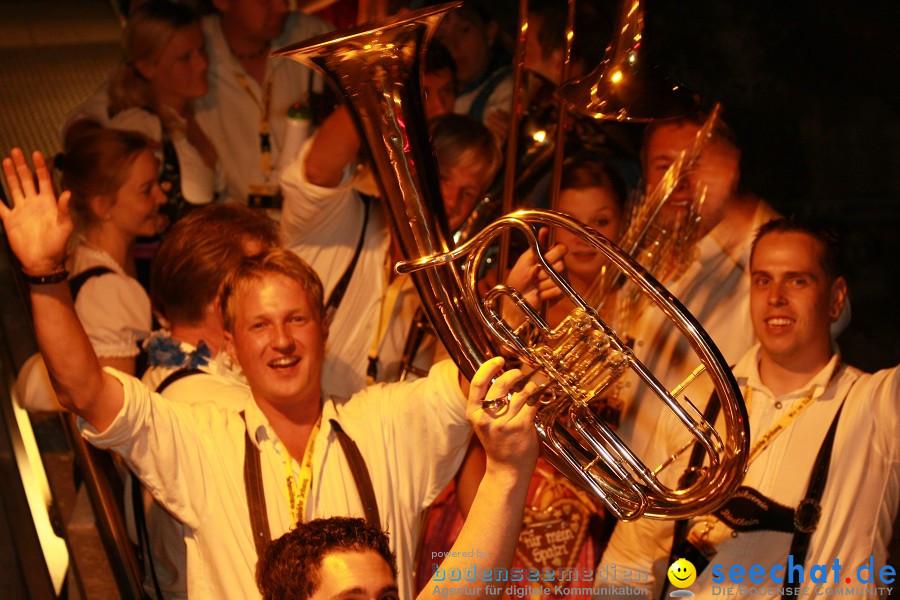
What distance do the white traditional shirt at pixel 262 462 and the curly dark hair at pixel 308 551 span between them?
1.05ft

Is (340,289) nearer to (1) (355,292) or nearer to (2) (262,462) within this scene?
(1) (355,292)

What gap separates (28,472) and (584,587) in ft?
4.95

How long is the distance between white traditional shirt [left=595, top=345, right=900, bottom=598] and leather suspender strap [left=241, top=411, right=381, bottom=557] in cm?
79

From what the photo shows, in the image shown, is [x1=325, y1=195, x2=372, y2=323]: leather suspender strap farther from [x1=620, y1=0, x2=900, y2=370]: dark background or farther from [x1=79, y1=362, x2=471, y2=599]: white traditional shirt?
[x1=620, y1=0, x2=900, y2=370]: dark background

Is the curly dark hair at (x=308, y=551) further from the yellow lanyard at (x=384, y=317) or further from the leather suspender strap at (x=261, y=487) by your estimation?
the yellow lanyard at (x=384, y=317)

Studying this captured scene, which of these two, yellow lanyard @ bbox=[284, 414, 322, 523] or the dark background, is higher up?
the dark background

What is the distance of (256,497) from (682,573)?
107cm

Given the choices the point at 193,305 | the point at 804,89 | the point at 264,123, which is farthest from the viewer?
the point at 804,89

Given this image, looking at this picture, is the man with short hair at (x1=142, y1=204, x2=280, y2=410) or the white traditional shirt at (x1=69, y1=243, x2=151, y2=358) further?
the white traditional shirt at (x1=69, y1=243, x2=151, y2=358)

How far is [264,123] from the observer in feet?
13.0

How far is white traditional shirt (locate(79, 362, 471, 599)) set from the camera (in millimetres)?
2393

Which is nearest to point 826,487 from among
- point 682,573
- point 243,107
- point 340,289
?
point 682,573

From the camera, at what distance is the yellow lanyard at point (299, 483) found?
2.41 metres

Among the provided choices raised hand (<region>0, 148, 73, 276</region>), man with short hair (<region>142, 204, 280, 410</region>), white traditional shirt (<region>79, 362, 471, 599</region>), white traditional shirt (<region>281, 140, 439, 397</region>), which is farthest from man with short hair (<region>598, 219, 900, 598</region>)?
raised hand (<region>0, 148, 73, 276</region>)
